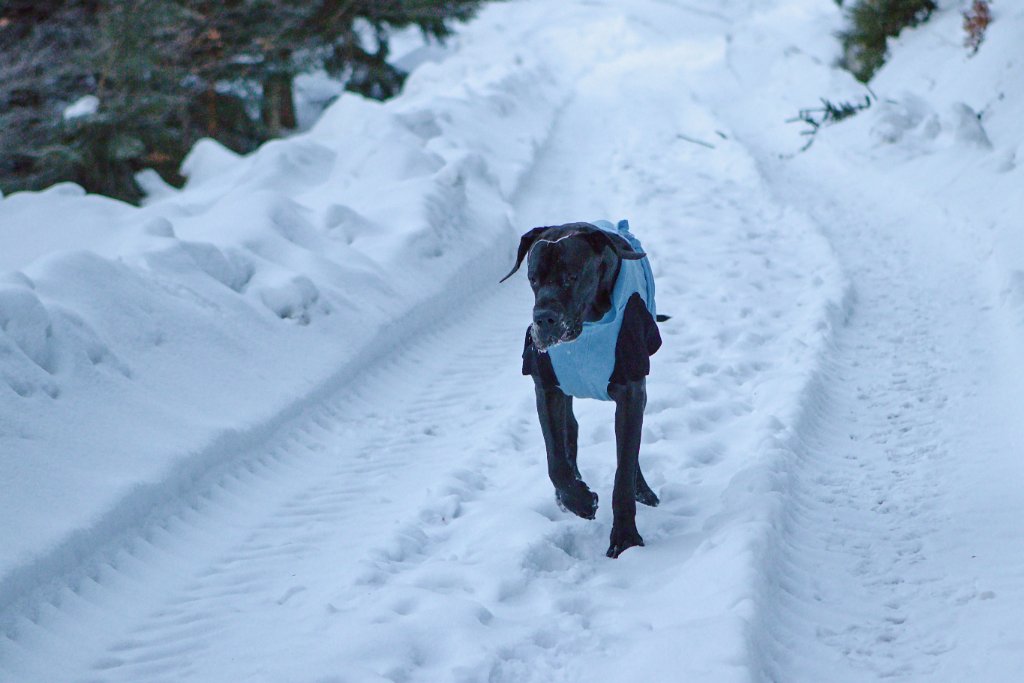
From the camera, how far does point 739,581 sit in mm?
3299

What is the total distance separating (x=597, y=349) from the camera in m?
3.62

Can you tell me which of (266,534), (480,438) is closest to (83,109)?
(480,438)

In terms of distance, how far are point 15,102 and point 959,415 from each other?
1191cm

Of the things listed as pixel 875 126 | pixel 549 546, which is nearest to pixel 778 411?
pixel 549 546

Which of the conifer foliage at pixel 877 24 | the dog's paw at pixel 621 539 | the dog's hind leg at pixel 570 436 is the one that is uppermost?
the dog's hind leg at pixel 570 436

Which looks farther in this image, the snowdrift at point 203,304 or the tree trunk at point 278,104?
the tree trunk at point 278,104

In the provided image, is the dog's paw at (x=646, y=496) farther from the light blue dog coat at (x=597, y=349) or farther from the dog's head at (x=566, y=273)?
the dog's head at (x=566, y=273)

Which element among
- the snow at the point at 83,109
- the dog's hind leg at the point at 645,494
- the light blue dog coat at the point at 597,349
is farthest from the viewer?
the snow at the point at 83,109

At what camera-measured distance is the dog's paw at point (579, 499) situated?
3.90 meters

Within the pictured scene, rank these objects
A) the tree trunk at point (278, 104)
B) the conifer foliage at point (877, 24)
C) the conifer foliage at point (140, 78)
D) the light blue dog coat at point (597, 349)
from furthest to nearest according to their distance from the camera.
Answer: the tree trunk at point (278, 104)
the conifer foliage at point (877, 24)
the conifer foliage at point (140, 78)
the light blue dog coat at point (597, 349)

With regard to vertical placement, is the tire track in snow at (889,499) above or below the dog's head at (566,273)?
below

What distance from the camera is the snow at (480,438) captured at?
10.6ft

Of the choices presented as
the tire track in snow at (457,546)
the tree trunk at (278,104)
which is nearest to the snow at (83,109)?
the tree trunk at (278,104)

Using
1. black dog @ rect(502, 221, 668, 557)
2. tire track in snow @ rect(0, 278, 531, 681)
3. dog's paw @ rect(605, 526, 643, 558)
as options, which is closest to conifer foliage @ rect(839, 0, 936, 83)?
tire track in snow @ rect(0, 278, 531, 681)
